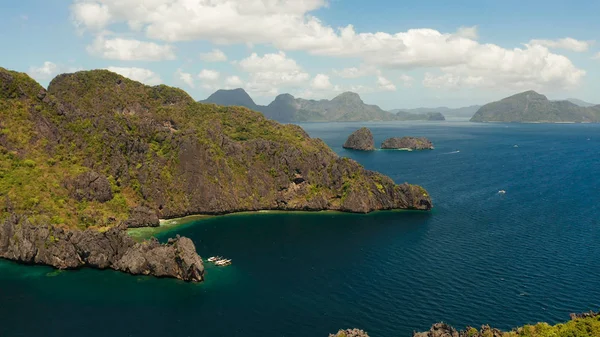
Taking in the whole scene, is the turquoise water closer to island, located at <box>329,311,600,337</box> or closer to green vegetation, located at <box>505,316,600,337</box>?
island, located at <box>329,311,600,337</box>

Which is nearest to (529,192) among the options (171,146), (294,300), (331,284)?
(331,284)

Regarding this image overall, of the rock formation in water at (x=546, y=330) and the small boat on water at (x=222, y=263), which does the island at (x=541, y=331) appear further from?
the small boat on water at (x=222, y=263)

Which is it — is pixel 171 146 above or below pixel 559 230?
above

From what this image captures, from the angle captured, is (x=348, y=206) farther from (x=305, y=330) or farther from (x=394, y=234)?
(x=305, y=330)

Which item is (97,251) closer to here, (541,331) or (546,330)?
(541,331)

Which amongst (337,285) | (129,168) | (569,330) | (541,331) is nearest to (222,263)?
(337,285)
